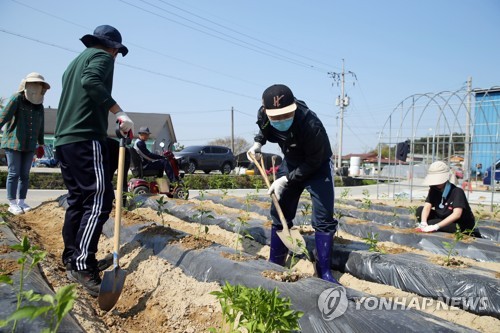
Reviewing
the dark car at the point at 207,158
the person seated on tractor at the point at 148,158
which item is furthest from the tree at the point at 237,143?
the person seated on tractor at the point at 148,158

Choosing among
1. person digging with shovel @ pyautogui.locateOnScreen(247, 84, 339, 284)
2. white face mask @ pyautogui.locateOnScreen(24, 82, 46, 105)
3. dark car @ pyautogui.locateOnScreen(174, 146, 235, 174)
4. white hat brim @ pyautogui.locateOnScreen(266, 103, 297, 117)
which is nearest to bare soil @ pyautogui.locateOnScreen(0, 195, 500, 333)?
person digging with shovel @ pyautogui.locateOnScreen(247, 84, 339, 284)

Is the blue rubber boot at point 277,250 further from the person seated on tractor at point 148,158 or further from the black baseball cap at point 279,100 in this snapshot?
the person seated on tractor at point 148,158

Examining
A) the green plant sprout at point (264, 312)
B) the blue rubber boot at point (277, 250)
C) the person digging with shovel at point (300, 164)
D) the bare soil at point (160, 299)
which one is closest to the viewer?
the green plant sprout at point (264, 312)

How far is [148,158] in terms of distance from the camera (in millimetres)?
7043

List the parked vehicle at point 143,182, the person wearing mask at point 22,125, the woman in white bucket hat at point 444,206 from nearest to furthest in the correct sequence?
the woman in white bucket hat at point 444,206 → the person wearing mask at point 22,125 → the parked vehicle at point 143,182

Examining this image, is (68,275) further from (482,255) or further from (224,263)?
(482,255)

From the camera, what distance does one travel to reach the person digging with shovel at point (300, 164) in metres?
2.91

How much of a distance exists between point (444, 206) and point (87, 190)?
11.9 feet

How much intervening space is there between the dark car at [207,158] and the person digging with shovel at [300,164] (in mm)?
15787

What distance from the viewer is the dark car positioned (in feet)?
63.4

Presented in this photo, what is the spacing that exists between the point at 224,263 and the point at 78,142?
131cm

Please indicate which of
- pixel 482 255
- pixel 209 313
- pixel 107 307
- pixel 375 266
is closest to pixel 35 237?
pixel 107 307

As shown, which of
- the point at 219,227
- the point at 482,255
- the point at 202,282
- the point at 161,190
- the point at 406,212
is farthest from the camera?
the point at 161,190

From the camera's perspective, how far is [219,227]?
4.91 meters
